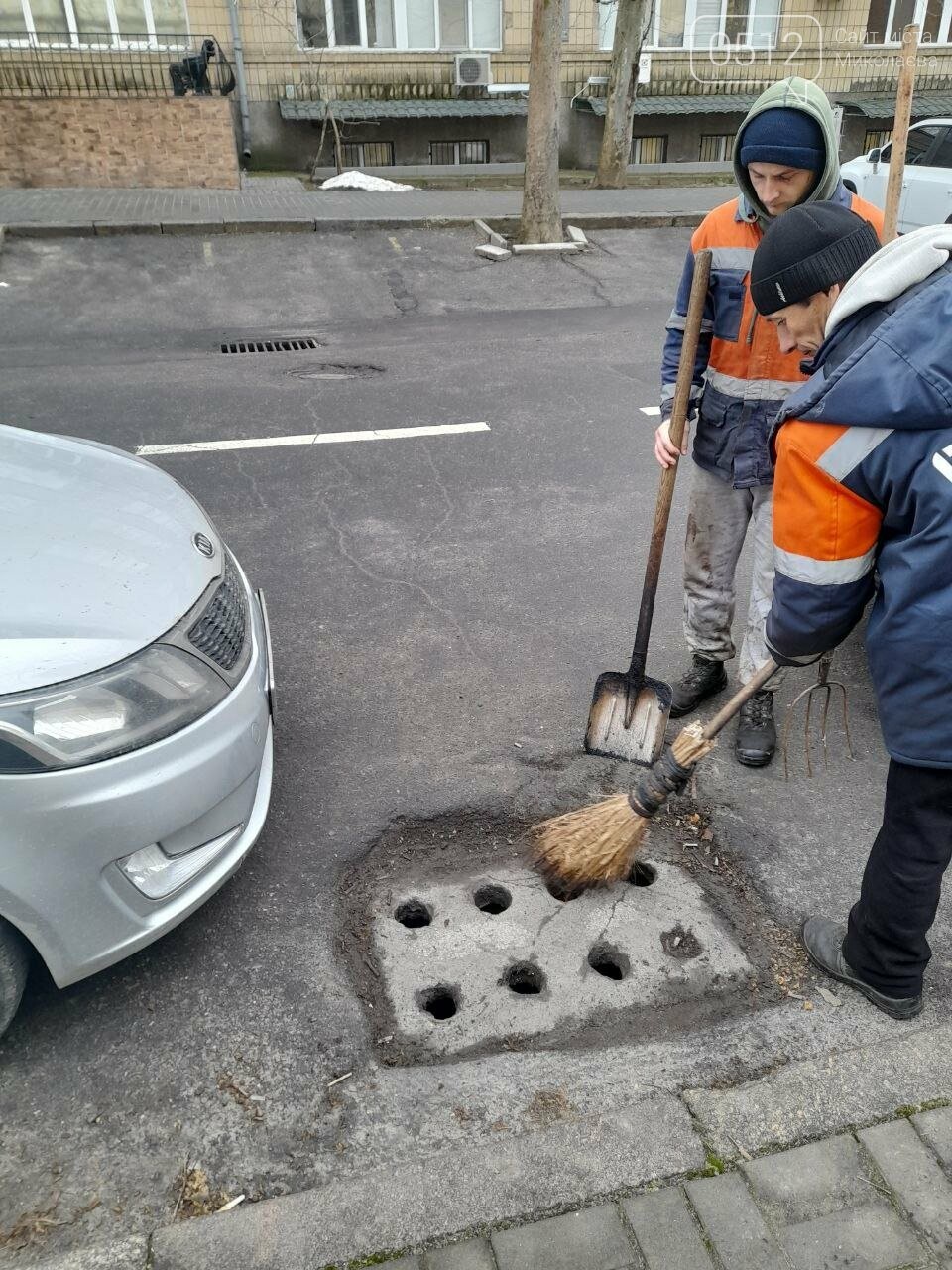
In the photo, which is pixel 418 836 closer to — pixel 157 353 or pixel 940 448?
pixel 940 448

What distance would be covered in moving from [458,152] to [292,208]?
23.0 ft

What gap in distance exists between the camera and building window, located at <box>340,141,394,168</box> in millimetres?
18672

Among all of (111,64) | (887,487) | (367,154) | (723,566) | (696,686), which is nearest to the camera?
(887,487)

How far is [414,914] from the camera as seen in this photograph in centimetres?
316

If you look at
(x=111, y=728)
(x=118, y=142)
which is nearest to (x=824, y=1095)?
(x=111, y=728)

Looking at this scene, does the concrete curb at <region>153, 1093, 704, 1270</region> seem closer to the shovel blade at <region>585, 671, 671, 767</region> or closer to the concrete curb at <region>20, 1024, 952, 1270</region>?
the concrete curb at <region>20, 1024, 952, 1270</region>

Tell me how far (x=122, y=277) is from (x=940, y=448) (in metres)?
10.7

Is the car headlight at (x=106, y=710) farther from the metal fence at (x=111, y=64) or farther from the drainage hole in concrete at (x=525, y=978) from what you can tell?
the metal fence at (x=111, y=64)

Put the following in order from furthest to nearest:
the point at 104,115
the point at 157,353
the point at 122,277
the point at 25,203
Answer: the point at 104,115, the point at 25,203, the point at 122,277, the point at 157,353

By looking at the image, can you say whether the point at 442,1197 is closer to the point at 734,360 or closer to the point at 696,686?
the point at 696,686

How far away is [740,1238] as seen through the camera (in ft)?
7.36

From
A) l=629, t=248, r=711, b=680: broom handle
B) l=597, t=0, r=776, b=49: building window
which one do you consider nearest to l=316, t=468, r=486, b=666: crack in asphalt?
l=629, t=248, r=711, b=680: broom handle

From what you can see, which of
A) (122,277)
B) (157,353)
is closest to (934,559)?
(157,353)

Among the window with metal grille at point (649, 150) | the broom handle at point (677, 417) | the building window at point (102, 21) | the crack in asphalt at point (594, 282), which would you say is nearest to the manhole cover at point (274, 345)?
the crack in asphalt at point (594, 282)
